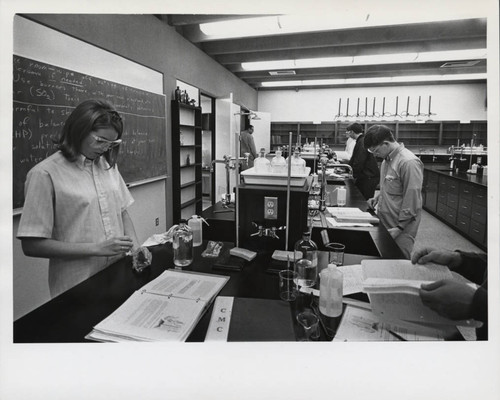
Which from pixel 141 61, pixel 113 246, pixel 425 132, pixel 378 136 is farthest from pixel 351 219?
pixel 425 132

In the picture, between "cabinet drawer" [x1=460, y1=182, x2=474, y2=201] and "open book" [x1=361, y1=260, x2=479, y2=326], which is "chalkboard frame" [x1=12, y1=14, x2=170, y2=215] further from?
"cabinet drawer" [x1=460, y1=182, x2=474, y2=201]

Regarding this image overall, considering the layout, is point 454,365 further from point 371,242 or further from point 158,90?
point 158,90

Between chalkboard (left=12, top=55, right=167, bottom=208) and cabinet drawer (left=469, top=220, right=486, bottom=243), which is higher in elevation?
chalkboard (left=12, top=55, right=167, bottom=208)

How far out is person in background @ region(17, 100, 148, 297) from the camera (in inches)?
51.6

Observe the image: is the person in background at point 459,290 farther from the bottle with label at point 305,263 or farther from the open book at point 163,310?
the open book at point 163,310

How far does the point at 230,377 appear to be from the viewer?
1087 millimetres

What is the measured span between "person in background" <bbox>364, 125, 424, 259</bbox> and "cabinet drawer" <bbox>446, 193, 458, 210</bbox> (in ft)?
9.49

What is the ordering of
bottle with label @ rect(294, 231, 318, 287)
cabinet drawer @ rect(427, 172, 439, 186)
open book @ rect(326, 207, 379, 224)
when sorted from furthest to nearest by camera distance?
cabinet drawer @ rect(427, 172, 439, 186) → open book @ rect(326, 207, 379, 224) → bottle with label @ rect(294, 231, 318, 287)

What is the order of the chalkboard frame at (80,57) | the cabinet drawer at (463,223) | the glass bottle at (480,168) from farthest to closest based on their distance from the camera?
1. the glass bottle at (480,168)
2. the cabinet drawer at (463,223)
3. the chalkboard frame at (80,57)

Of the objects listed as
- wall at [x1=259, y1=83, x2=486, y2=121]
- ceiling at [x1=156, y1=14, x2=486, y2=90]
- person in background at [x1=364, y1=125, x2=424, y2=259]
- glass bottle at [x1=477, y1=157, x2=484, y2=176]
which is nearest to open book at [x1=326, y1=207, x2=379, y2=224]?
person in background at [x1=364, y1=125, x2=424, y2=259]

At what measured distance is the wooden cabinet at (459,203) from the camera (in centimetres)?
407

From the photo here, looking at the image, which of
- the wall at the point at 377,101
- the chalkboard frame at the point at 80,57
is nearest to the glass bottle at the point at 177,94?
the chalkboard frame at the point at 80,57

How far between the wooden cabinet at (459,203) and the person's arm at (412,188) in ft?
4.59

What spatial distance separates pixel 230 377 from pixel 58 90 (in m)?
2.20
